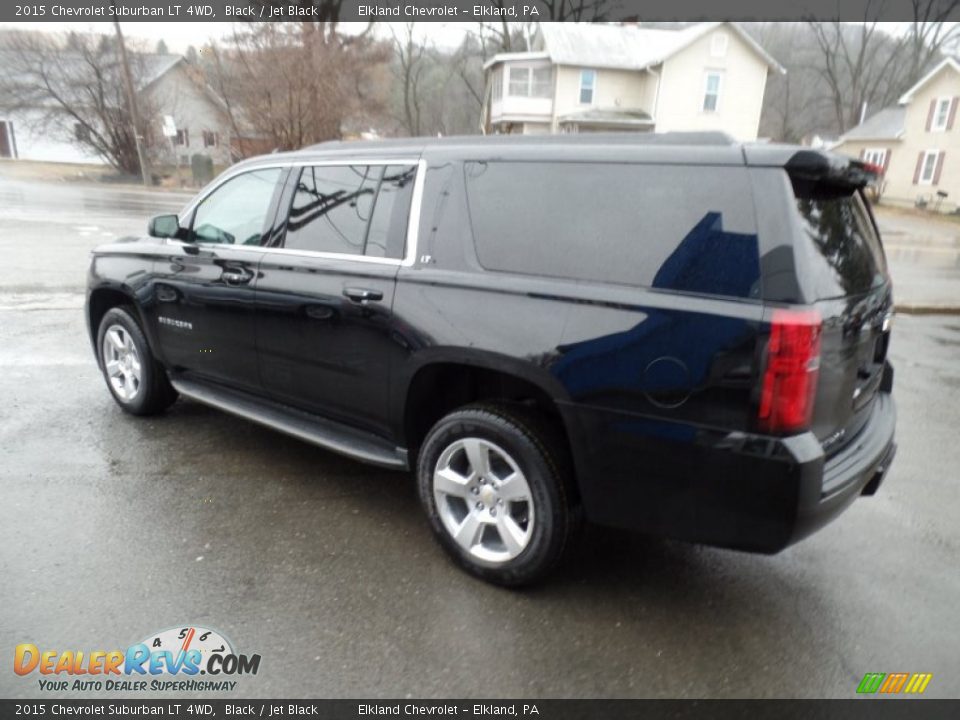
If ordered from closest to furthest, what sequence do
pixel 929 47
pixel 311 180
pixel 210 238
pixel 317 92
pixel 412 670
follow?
pixel 412 670, pixel 311 180, pixel 210 238, pixel 317 92, pixel 929 47

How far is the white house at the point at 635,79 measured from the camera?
110 feet

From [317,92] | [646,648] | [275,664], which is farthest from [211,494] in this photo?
[317,92]

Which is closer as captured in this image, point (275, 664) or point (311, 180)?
point (275, 664)

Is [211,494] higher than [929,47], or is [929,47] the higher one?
[929,47]

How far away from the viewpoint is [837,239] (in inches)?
101

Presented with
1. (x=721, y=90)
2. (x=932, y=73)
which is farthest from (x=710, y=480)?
(x=932, y=73)

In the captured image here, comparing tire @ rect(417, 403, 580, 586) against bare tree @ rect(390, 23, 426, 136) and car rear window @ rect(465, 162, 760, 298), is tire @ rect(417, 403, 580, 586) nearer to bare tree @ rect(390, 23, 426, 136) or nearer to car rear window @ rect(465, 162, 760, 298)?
car rear window @ rect(465, 162, 760, 298)

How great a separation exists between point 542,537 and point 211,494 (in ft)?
6.51

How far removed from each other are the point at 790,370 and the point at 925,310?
8702 mm

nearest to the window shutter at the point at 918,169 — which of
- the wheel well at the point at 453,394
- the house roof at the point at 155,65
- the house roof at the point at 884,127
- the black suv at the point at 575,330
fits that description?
the house roof at the point at 884,127

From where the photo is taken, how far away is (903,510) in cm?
375

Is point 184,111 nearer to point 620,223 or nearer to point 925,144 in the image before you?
point 925,144

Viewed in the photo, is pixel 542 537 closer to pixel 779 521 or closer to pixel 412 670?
pixel 412 670

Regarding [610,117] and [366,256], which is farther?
[610,117]
